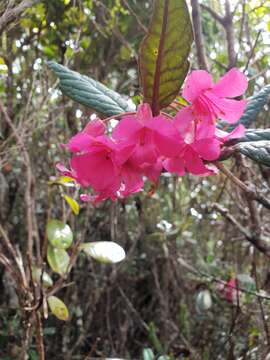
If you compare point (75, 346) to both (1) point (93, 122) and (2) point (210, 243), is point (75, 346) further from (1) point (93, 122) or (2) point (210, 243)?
(1) point (93, 122)

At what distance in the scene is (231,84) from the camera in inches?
25.0

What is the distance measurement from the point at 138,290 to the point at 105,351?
0.51 metres

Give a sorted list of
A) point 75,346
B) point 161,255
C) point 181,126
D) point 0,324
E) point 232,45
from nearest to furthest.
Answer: point 181,126 < point 232,45 < point 0,324 < point 75,346 < point 161,255

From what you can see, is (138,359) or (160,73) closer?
(160,73)

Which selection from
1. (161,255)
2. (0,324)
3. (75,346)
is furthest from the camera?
(161,255)

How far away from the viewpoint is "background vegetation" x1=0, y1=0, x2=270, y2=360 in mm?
2031

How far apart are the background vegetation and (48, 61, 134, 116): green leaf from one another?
95 centimetres

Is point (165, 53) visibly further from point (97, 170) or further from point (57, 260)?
point (57, 260)

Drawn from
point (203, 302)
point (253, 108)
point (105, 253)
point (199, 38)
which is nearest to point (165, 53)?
point (253, 108)

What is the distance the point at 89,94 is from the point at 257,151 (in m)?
0.32

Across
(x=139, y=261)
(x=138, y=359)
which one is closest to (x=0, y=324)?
(x=138, y=359)

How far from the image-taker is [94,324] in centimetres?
268

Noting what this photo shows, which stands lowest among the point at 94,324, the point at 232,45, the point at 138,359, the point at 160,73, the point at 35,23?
the point at 138,359

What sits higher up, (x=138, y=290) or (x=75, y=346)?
(x=138, y=290)
